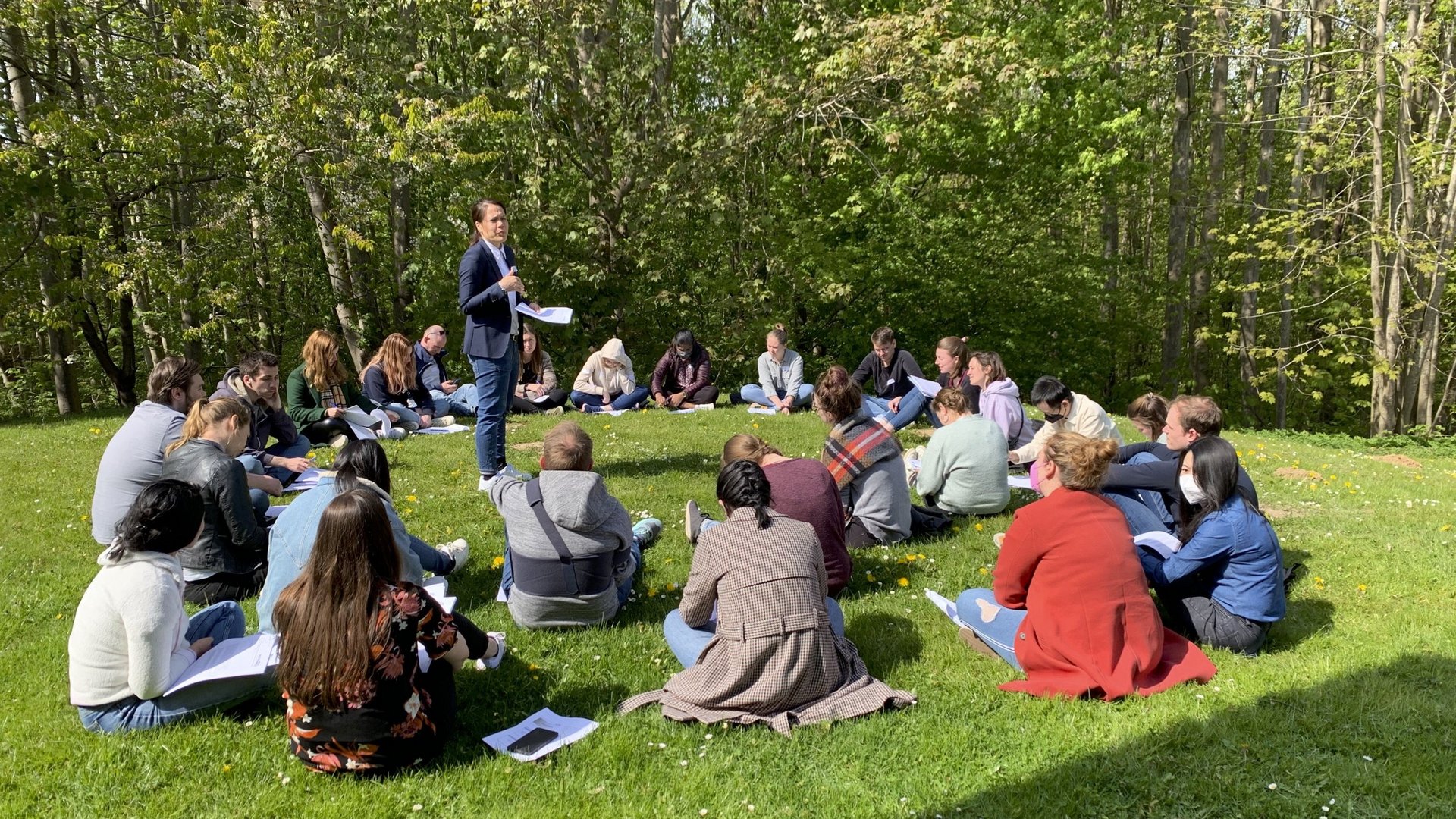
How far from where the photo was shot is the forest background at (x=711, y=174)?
1370cm

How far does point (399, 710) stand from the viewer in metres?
3.41

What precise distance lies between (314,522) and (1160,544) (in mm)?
4580

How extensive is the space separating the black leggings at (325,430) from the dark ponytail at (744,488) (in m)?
6.34

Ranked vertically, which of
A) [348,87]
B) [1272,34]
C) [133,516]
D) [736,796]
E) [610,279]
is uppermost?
[1272,34]

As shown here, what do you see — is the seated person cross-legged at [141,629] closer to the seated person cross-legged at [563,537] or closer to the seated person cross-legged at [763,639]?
the seated person cross-legged at [563,537]

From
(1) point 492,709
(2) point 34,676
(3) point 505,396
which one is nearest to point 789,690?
(1) point 492,709

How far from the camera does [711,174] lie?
15812 millimetres

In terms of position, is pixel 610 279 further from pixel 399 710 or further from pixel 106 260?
pixel 399 710

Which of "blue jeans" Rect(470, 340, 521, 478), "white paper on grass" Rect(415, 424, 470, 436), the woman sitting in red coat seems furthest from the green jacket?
the woman sitting in red coat

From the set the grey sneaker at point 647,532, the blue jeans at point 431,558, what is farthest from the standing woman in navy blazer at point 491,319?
the blue jeans at point 431,558

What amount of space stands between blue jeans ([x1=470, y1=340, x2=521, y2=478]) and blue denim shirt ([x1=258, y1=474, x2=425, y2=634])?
266 centimetres

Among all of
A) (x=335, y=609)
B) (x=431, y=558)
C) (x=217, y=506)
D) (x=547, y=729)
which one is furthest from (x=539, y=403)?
(x=335, y=609)

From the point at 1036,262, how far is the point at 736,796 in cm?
1828

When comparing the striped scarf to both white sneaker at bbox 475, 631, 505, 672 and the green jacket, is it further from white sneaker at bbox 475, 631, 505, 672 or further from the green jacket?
the green jacket
